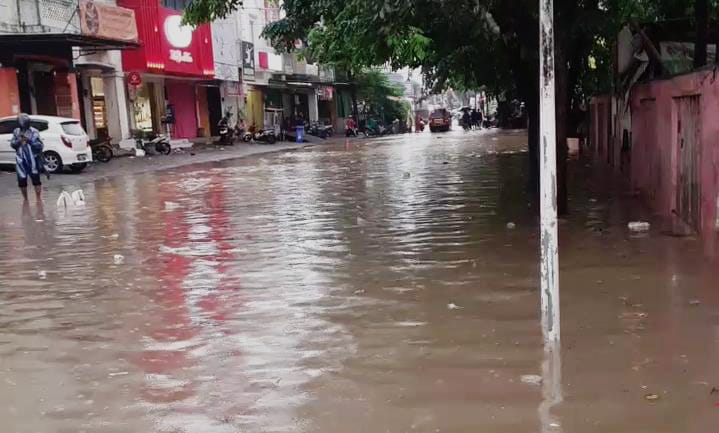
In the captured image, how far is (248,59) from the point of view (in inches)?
1561

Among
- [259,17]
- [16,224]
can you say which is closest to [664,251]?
[16,224]

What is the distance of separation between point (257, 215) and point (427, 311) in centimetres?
616

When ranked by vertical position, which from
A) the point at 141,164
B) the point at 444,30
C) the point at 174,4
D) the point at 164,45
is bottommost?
the point at 141,164

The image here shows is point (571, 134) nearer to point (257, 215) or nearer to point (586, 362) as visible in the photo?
point (257, 215)

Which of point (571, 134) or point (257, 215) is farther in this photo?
point (571, 134)

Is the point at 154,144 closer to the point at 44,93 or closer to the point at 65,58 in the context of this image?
the point at 44,93

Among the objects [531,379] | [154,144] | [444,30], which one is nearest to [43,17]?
[154,144]

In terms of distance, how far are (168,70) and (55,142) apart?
35.1ft

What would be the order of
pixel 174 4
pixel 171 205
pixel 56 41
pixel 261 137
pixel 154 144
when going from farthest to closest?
→ pixel 261 137 < pixel 174 4 < pixel 154 144 < pixel 56 41 < pixel 171 205

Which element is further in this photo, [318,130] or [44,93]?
[318,130]

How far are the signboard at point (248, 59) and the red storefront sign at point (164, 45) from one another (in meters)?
5.42

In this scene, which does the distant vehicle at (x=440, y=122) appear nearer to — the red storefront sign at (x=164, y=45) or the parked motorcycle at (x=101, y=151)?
the red storefront sign at (x=164, y=45)

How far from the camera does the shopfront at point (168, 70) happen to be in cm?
2870

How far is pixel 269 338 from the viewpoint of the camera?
5.29m
